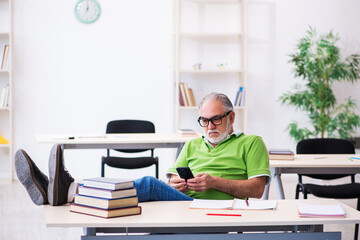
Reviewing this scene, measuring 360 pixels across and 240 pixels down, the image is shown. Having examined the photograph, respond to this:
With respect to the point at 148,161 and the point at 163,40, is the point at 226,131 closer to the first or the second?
the point at 148,161

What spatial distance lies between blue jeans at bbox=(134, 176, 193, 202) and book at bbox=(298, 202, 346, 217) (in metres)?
0.59

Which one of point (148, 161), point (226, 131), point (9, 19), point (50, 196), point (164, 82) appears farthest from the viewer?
point (164, 82)

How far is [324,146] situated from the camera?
181 inches

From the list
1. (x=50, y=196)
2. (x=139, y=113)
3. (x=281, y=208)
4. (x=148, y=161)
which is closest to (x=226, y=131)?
(x=281, y=208)

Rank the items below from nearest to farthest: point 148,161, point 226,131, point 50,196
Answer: point 50,196 → point 226,131 → point 148,161

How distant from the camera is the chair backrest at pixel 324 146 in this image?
4547 millimetres

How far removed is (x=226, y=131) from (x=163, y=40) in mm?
4009

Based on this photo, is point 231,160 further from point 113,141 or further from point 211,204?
point 113,141

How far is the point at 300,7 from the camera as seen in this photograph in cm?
701

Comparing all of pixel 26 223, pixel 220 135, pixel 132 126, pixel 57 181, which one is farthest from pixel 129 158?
pixel 57 181

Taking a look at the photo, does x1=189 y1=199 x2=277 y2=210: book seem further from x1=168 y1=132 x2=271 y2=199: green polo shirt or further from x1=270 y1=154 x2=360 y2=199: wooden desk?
x1=270 y1=154 x2=360 y2=199: wooden desk

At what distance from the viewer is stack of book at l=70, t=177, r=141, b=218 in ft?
6.99

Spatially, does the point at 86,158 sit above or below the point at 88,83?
below

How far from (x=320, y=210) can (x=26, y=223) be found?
3.08 m
